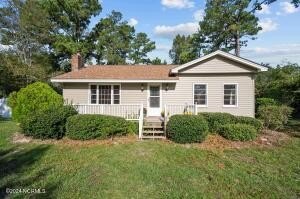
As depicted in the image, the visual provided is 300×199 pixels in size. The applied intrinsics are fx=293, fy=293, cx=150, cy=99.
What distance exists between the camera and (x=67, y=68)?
37.6 m

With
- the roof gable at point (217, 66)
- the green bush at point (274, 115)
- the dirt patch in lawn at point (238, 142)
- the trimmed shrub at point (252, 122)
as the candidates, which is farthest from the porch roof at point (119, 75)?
the green bush at point (274, 115)

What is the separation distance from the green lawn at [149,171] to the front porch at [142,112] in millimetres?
2546

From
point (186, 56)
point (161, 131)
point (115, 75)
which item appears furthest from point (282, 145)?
point (186, 56)

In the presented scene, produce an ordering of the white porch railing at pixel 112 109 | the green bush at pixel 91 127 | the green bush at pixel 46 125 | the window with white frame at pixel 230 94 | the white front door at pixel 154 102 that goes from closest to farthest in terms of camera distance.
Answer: the green bush at pixel 91 127, the green bush at pixel 46 125, the white porch railing at pixel 112 109, the window with white frame at pixel 230 94, the white front door at pixel 154 102

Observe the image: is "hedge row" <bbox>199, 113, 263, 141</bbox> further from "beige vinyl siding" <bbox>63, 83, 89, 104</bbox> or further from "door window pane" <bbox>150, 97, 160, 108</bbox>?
"beige vinyl siding" <bbox>63, 83, 89, 104</bbox>

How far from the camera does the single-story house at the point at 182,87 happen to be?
58.1 ft

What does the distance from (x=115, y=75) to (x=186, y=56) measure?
24765mm

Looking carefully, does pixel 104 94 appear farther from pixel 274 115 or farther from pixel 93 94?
pixel 274 115

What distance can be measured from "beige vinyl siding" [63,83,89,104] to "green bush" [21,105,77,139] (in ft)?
15.6

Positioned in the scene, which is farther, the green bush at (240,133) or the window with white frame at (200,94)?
the window with white frame at (200,94)


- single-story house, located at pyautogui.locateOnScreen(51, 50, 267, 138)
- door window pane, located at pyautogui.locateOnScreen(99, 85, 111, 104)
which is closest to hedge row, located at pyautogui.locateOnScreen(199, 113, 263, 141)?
single-story house, located at pyautogui.locateOnScreen(51, 50, 267, 138)

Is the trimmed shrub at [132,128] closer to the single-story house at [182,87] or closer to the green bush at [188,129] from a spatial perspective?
the single-story house at [182,87]

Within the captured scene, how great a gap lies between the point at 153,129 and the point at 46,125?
5154mm

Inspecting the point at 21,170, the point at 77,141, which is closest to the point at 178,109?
the point at 77,141
